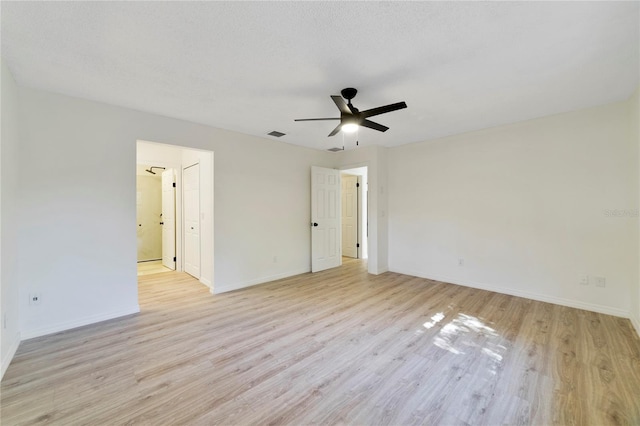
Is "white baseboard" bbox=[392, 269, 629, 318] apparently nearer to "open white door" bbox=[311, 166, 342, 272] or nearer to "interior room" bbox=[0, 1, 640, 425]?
"interior room" bbox=[0, 1, 640, 425]

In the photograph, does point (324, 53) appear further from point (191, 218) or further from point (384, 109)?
point (191, 218)

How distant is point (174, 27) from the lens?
1809 millimetres

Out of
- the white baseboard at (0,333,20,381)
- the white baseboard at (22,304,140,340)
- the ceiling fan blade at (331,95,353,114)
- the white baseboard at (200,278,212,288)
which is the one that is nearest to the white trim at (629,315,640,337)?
the ceiling fan blade at (331,95,353,114)

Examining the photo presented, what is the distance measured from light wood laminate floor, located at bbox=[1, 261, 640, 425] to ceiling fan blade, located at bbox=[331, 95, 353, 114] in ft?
7.47

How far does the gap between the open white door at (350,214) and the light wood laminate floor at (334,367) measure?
3.50 meters

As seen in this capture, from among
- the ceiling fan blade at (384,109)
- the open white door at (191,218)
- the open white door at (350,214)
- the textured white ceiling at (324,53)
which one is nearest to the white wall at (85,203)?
the textured white ceiling at (324,53)

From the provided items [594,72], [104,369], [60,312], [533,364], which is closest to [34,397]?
[104,369]

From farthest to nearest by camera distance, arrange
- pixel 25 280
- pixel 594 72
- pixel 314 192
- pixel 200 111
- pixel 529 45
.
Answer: pixel 314 192 → pixel 200 111 → pixel 25 280 → pixel 594 72 → pixel 529 45

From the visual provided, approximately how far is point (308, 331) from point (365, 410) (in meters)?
1.17

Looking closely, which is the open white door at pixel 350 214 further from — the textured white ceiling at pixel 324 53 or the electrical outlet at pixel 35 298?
the electrical outlet at pixel 35 298

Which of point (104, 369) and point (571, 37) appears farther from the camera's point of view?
point (104, 369)

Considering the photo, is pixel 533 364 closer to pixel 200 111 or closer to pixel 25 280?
pixel 200 111

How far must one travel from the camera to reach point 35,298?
2717mm

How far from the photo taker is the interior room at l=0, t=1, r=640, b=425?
1776 millimetres
